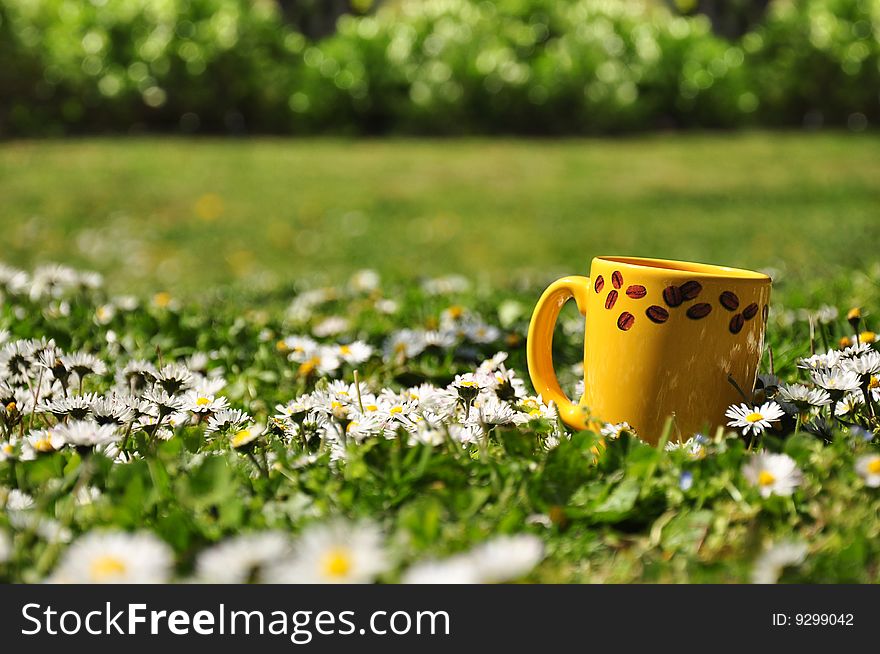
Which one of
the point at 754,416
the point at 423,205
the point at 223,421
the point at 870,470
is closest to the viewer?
the point at 870,470

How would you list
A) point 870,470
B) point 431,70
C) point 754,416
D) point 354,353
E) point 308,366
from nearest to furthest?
point 870,470 < point 754,416 < point 308,366 < point 354,353 < point 431,70

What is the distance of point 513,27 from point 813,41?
13.8 feet

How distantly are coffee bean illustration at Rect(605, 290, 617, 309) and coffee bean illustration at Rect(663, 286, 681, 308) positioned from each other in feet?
0.31

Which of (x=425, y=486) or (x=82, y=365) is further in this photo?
(x=82, y=365)

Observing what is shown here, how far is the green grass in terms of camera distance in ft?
23.9

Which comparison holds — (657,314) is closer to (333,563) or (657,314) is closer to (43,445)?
(333,563)

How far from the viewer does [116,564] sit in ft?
3.33

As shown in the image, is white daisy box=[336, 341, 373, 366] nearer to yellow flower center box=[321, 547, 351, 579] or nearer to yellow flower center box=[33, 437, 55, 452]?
yellow flower center box=[33, 437, 55, 452]

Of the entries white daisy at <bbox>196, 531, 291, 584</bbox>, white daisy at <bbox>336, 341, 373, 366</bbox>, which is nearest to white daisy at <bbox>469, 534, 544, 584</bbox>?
white daisy at <bbox>196, 531, 291, 584</bbox>

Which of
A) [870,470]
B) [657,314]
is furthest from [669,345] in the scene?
[870,470]

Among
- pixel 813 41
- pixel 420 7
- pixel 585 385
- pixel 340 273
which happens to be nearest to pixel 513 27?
pixel 420 7

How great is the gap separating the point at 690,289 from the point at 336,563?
2.74 feet

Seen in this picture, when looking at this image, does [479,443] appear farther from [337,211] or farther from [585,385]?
[337,211]

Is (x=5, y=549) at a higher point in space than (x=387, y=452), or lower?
lower
